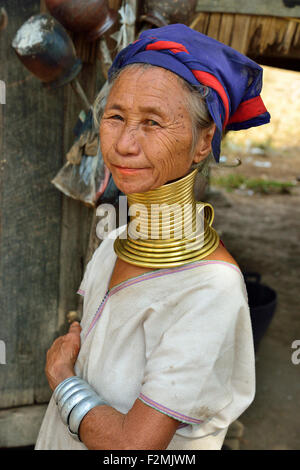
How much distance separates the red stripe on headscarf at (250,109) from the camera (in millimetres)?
1415

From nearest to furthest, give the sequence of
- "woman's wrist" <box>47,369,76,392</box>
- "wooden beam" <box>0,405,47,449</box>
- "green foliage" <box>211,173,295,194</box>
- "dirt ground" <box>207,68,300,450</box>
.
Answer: "woman's wrist" <box>47,369,76,392</box> < "wooden beam" <box>0,405,47,449</box> < "dirt ground" <box>207,68,300,450</box> < "green foliage" <box>211,173,295,194</box>

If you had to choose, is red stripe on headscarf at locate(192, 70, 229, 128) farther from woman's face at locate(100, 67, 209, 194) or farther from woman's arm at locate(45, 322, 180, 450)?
woman's arm at locate(45, 322, 180, 450)

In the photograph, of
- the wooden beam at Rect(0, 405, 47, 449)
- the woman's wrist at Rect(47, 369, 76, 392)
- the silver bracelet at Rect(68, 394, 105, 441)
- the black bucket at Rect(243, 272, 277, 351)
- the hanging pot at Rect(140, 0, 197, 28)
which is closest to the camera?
the silver bracelet at Rect(68, 394, 105, 441)

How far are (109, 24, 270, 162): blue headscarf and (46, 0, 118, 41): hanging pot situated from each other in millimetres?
798

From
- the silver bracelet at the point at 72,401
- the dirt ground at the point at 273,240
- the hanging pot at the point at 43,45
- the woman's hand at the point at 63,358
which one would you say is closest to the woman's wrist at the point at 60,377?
the woman's hand at the point at 63,358

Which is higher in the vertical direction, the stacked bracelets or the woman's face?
the woman's face

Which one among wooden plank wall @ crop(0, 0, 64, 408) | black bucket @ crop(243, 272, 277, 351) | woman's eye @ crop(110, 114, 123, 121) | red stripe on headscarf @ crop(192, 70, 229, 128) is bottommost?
black bucket @ crop(243, 272, 277, 351)

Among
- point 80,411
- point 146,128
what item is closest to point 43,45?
point 146,128

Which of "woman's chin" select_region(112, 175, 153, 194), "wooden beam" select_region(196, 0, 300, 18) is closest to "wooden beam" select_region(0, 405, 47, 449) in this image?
"woman's chin" select_region(112, 175, 153, 194)

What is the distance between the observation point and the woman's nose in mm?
1233

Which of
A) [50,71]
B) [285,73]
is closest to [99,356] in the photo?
[50,71]

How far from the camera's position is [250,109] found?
1427 millimetres

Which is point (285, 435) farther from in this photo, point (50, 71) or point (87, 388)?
point (50, 71)

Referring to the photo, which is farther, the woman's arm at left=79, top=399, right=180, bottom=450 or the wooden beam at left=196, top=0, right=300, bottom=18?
the wooden beam at left=196, top=0, right=300, bottom=18
